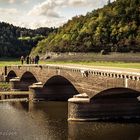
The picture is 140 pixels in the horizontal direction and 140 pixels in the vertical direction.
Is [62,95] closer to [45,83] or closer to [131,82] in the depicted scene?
[45,83]

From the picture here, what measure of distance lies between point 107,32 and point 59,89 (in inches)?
954

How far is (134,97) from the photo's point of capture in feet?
203

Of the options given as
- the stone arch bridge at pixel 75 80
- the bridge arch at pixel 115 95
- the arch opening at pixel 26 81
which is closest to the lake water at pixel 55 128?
the bridge arch at pixel 115 95

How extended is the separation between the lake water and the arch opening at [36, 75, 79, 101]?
53.5 ft

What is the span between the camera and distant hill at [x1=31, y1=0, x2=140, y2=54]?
97.2 m

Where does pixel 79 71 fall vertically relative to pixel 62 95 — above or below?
above

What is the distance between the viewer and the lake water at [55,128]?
5219 centimetres

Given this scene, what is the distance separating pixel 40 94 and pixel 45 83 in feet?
7.58

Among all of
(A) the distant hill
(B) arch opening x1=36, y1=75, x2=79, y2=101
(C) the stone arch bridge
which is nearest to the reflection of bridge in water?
(C) the stone arch bridge

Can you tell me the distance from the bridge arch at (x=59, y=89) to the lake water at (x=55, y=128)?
16373 mm

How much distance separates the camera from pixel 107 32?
10644 cm

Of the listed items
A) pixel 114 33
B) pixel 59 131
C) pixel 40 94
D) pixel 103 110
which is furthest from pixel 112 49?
pixel 59 131

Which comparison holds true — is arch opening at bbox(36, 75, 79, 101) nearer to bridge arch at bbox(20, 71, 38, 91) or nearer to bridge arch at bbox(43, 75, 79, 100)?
bridge arch at bbox(43, 75, 79, 100)

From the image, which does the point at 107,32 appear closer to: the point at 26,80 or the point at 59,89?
the point at 26,80
